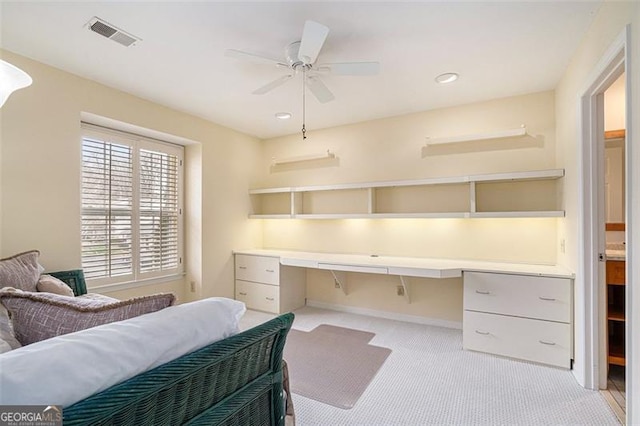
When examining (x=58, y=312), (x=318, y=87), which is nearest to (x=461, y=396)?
(x=58, y=312)

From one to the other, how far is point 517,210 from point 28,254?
4.22 metres

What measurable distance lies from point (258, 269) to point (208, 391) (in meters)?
3.11

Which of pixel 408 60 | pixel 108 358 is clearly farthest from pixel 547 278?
pixel 108 358

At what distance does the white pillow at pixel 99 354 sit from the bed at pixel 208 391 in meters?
0.03

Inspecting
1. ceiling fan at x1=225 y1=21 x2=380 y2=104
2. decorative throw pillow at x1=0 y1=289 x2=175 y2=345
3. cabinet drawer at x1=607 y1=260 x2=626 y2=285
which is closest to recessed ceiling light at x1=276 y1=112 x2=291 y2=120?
ceiling fan at x1=225 y1=21 x2=380 y2=104

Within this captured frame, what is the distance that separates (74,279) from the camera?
2.52 metres

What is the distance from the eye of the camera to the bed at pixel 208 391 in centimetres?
68

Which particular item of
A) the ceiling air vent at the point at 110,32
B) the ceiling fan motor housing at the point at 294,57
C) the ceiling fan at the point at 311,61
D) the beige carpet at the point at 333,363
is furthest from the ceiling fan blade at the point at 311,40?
the beige carpet at the point at 333,363

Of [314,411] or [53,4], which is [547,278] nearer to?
[314,411]

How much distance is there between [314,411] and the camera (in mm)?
Answer: 1971

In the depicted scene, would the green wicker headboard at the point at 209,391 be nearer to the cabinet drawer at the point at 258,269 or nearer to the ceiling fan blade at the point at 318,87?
the ceiling fan blade at the point at 318,87

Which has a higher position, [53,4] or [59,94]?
[53,4]

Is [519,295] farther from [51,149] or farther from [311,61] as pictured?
[51,149]

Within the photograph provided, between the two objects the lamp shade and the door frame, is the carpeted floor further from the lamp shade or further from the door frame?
the lamp shade
